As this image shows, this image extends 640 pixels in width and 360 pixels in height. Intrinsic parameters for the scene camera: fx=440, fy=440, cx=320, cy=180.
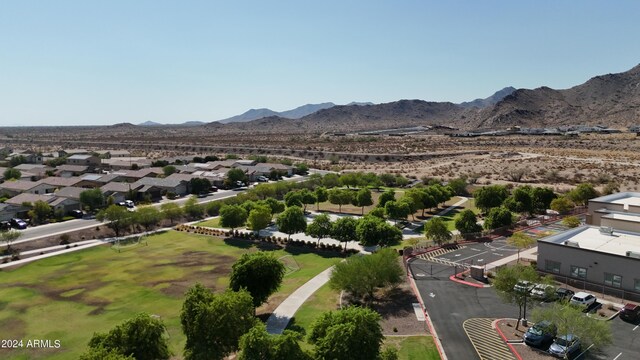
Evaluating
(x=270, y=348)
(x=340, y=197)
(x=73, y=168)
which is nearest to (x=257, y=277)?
(x=270, y=348)

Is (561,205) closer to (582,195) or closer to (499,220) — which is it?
(582,195)

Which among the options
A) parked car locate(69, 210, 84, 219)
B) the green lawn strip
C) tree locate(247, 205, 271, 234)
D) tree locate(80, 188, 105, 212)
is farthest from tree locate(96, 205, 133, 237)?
the green lawn strip

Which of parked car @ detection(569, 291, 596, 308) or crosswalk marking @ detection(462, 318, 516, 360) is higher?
parked car @ detection(569, 291, 596, 308)

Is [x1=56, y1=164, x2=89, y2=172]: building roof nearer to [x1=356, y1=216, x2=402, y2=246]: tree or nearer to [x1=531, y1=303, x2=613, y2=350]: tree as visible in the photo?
[x1=356, y1=216, x2=402, y2=246]: tree

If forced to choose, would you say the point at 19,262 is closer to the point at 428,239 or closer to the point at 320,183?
the point at 428,239

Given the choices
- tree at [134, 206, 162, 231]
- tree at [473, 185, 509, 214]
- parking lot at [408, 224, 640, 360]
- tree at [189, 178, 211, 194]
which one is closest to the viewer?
parking lot at [408, 224, 640, 360]

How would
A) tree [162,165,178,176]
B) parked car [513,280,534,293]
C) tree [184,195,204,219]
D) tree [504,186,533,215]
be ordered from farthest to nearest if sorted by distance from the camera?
tree [162,165,178,176], tree [184,195,204,219], tree [504,186,533,215], parked car [513,280,534,293]

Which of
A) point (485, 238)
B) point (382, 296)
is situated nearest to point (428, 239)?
point (485, 238)
